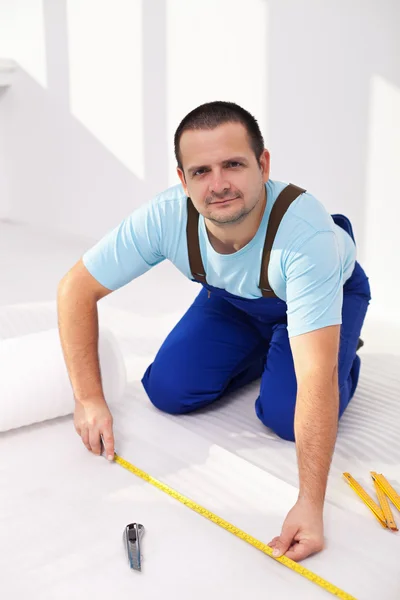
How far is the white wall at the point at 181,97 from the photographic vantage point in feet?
10.6

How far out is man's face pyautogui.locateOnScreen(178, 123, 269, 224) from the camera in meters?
1.73

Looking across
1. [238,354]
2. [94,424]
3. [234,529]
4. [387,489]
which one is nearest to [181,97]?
[238,354]

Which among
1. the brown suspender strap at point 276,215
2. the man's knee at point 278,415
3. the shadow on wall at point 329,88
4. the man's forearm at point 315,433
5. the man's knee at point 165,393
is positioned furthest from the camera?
the shadow on wall at point 329,88

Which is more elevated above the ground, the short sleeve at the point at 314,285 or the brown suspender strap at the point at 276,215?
the brown suspender strap at the point at 276,215

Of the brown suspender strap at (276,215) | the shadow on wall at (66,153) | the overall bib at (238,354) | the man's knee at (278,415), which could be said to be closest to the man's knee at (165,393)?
the overall bib at (238,354)

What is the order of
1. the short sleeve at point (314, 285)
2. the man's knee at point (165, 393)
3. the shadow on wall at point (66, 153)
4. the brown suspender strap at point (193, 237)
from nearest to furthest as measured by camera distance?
the short sleeve at point (314, 285)
the brown suspender strap at point (193, 237)
the man's knee at point (165, 393)
the shadow on wall at point (66, 153)

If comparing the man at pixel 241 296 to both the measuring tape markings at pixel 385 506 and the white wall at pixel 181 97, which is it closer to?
the measuring tape markings at pixel 385 506

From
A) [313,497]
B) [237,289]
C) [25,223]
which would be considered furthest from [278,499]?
[25,223]

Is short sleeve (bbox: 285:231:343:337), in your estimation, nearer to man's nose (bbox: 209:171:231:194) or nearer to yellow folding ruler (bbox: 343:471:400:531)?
man's nose (bbox: 209:171:231:194)

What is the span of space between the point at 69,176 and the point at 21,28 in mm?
1052

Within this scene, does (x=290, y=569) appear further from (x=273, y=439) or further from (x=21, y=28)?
(x=21, y=28)

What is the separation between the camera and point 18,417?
2096 millimetres

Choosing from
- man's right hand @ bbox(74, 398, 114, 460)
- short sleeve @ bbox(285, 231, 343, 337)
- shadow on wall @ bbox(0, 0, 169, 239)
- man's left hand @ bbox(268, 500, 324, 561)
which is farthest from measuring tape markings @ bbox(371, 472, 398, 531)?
shadow on wall @ bbox(0, 0, 169, 239)

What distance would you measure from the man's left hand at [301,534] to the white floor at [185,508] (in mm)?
30
